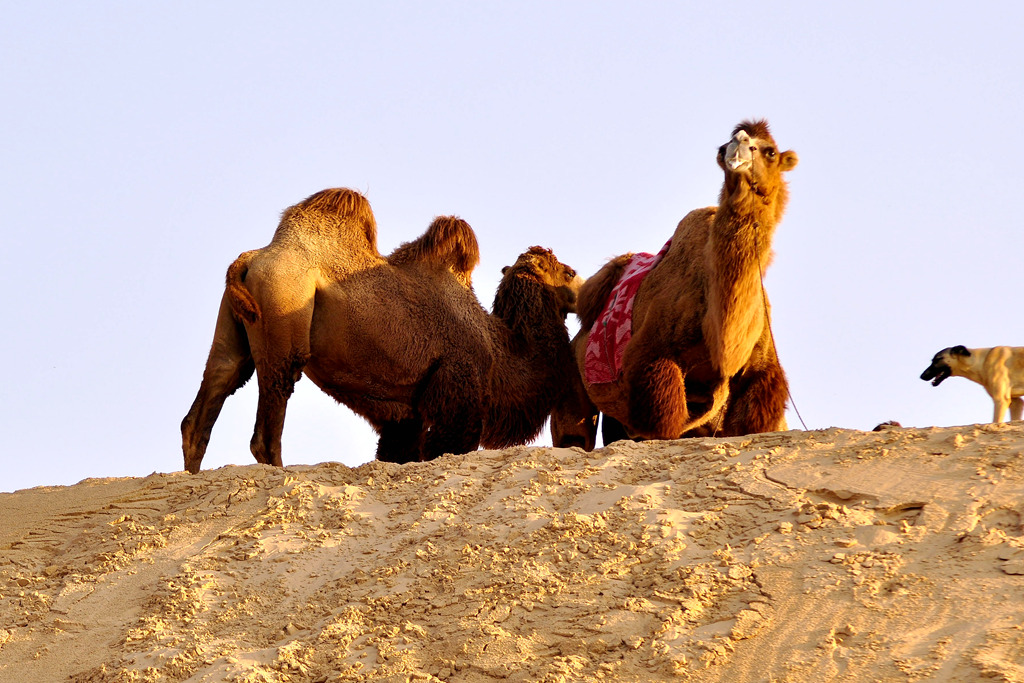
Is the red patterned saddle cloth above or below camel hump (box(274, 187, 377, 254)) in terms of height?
below

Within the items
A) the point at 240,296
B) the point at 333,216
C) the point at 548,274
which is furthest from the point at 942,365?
the point at 240,296

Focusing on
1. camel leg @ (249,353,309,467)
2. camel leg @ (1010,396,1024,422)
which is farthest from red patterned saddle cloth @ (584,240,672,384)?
camel leg @ (1010,396,1024,422)

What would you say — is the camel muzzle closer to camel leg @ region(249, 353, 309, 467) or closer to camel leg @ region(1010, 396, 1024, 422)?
camel leg @ region(249, 353, 309, 467)

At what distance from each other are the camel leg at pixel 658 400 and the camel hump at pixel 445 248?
2316 mm

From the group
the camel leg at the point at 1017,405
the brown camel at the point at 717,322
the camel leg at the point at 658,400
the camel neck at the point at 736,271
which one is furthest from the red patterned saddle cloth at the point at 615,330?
the camel leg at the point at 1017,405

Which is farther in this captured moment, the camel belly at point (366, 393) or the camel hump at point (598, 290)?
the camel hump at point (598, 290)

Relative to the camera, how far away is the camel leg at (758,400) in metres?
7.95

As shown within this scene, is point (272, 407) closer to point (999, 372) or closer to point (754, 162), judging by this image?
point (754, 162)

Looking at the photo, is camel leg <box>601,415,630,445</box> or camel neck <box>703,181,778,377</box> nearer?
camel neck <box>703,181,778,377</box>

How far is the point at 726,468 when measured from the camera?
229 inches

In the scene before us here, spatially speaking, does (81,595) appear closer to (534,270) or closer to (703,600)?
(703,600)

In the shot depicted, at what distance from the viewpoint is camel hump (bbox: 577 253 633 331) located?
938 cm

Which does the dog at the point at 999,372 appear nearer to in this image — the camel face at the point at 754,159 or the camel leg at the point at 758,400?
the camel leg at the point at 758,400

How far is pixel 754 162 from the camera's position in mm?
7344
